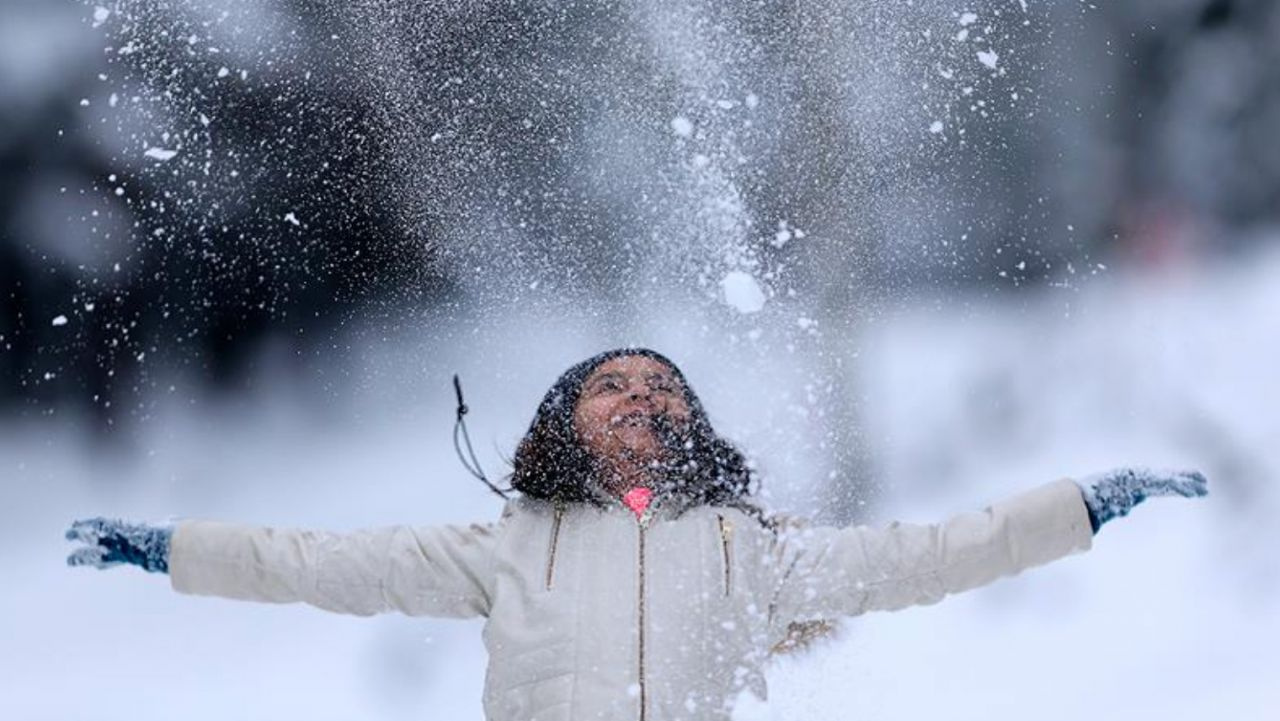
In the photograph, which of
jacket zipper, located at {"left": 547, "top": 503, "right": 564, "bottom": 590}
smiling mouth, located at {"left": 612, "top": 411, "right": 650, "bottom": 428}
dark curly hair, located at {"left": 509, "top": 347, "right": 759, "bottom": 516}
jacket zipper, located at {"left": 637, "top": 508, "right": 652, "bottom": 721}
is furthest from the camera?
smiling mouth, located at {"left": 612, "top": 411, "right": 650, "bottom": 428}

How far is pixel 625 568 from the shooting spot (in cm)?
288

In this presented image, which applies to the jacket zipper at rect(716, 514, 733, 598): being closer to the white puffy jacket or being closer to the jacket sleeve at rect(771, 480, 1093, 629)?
the white puffy jacket

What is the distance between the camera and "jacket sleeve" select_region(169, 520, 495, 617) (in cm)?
291

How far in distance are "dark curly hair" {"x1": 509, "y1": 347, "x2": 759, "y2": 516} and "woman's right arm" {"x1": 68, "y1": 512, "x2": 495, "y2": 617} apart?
0.22 metres

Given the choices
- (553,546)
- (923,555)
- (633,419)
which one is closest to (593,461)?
(633,419)

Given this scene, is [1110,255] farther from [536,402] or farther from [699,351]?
[536,402]

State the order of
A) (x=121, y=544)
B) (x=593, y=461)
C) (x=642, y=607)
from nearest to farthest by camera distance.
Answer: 1. (x=642, y=607)
2. (x=121, y=544)
3. (x=593, y=461)

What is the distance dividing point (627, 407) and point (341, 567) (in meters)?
0.78

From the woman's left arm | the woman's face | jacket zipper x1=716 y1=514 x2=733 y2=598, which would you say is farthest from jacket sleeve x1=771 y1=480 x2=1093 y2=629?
the woman's face

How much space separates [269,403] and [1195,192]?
3.55m

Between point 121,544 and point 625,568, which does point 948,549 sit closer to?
point 625,568

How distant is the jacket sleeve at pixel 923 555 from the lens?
2910 mm

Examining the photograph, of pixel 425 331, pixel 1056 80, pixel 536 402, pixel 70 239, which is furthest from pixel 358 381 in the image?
pixel 1056 80

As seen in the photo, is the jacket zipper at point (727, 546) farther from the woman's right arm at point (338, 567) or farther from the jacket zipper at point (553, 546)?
the woman's right arm at point (338, 567)
